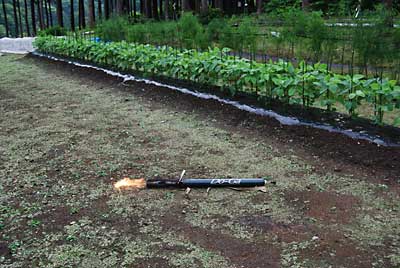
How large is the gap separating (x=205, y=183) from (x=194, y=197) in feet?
0.47

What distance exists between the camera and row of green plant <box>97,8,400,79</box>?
181 inches

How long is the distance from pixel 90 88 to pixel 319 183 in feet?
14.6

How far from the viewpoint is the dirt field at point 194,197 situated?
6.51ft

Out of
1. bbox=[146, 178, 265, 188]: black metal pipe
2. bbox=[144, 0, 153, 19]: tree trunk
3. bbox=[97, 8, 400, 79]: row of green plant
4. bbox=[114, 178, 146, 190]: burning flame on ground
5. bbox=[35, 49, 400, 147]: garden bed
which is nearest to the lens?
bbox=[146, 178, 265, 188]: black metal pipe

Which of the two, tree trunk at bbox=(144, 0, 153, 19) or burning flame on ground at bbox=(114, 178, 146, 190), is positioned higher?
tree trunk at bbox=(144, 0, 153, 19)

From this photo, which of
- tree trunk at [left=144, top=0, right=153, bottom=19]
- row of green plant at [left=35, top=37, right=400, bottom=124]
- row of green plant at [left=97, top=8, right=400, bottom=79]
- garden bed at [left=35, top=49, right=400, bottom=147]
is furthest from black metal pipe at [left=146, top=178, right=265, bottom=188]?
tree trunk at [left=144, top=0, right=153, bottom=19]

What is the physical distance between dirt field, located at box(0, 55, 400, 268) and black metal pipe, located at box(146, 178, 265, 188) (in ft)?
0.17

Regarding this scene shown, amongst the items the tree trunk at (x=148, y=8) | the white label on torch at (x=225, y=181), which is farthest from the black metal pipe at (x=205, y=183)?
the tree trunk at (x=148, y=8)

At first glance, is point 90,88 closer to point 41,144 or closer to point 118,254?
point 41,144

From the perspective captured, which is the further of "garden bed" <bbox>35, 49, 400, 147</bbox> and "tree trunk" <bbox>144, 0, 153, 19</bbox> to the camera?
"tree trunk" <bbox>144, 0, 153, 19</bbox>

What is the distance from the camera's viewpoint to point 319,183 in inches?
105

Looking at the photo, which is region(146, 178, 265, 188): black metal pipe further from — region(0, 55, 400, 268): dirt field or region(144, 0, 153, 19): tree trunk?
region(144, 0, 153, 19): tree trunk

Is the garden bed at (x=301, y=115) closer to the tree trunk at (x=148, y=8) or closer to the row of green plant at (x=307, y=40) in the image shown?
the row of green plant at (x=307, y=40)

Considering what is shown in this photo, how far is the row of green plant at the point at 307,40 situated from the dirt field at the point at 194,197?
1.58m
